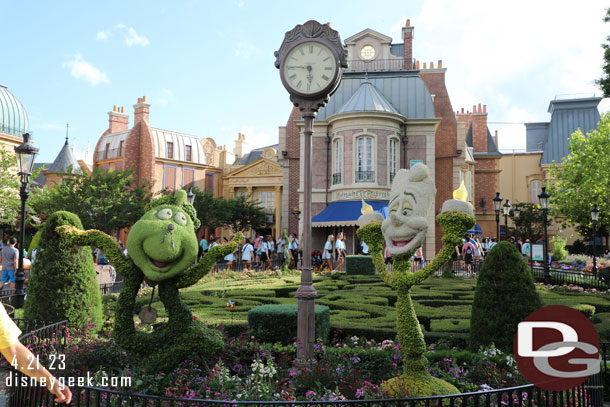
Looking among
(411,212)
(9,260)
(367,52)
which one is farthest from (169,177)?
(411,212)

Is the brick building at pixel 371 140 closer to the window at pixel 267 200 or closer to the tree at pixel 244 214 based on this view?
the tree at pixel 244 214

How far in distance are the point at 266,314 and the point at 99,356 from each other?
2.25 metres

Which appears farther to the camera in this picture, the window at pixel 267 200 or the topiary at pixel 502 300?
the window at pixel 267 200

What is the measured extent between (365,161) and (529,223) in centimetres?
2242

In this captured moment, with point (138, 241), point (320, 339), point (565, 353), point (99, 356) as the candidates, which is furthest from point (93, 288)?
point (565, 353)

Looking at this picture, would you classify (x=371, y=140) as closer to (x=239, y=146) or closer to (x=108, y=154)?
(x=108, y=154)

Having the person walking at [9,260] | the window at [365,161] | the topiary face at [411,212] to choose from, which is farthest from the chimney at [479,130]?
the topiary face at [411,212]

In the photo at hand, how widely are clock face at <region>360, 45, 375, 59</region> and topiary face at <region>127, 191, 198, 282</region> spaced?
26.5 metres

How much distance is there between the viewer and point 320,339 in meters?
6.14

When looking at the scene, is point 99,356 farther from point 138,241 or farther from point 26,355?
point 26,355

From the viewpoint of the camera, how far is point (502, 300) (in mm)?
5656

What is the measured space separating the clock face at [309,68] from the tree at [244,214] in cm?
3081

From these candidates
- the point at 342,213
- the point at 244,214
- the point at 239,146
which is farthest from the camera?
the point at 239,146

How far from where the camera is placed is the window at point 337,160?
24391 millimetres
